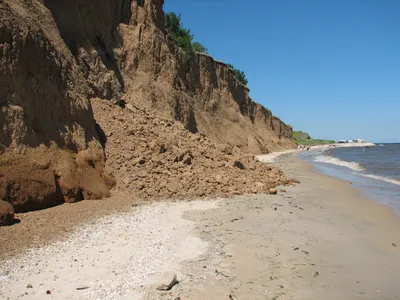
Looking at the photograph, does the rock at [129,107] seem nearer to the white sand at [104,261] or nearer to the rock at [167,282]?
the white sand at [104,261]

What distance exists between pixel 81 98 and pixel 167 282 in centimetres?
738

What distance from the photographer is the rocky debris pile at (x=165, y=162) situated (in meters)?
10.8

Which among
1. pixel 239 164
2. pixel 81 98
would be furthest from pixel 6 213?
pixel 239 164

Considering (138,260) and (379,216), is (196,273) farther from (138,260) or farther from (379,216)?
(379,216)

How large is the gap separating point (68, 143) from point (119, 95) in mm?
5858

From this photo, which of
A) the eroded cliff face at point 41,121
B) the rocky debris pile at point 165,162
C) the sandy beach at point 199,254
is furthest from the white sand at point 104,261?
the rocky debris pile at point 165,162

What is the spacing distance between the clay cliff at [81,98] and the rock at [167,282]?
4.01 m

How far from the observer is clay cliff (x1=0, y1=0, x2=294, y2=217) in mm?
8031

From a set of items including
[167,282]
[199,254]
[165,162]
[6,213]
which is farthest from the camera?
[165,162]

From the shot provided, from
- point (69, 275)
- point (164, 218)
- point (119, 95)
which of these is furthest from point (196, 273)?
point (119, 95)

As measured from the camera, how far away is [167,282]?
482 cm

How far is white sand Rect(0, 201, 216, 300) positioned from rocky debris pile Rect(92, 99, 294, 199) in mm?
2999

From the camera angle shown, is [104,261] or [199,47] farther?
[199,47]

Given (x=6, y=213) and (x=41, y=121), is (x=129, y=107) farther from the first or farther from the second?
(x=6, y=213)
